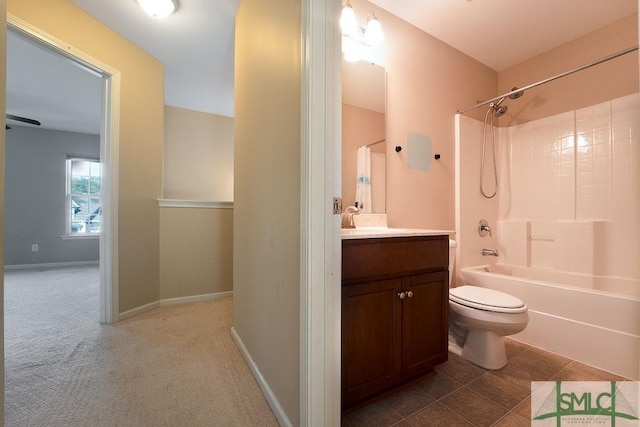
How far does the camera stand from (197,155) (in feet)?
12.1

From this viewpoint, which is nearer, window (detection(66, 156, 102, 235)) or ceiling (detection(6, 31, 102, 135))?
ceiling (detection(6, 31, 102, 135))

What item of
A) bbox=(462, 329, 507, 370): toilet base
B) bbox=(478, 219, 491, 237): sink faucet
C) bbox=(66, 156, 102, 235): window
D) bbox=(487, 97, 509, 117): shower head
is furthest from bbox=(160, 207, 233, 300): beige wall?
bbox=(66, 156, 102, 235): window

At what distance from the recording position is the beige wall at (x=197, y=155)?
352 cm

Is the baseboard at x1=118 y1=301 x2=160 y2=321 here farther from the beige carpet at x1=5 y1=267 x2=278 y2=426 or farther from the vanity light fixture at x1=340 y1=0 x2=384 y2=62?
the vanity light fixture at x1=340 y1=0 x2=384 y2=62

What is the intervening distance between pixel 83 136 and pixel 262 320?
550 cm

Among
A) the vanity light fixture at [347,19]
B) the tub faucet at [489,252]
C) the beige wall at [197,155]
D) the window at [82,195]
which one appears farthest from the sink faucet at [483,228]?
the window at [82,195]

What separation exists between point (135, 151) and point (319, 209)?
2209 millimetres

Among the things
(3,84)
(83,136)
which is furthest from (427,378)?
(83,136)

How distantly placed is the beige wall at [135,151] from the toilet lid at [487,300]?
2609 millimetres

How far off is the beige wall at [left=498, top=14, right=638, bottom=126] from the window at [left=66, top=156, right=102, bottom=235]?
21.1 feet

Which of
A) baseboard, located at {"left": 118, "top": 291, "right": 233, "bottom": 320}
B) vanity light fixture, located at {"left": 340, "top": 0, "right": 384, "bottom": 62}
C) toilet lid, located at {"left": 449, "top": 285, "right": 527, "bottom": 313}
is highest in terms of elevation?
vanity light fixture, located at {"left": 340, "top": 0, "right": 384, "bottom": 62}

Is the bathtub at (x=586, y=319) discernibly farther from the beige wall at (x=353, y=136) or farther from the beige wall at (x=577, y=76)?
the beige wall at (x=577, y=76)

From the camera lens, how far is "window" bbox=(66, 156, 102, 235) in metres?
4.45

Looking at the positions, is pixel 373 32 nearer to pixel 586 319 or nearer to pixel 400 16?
pixel 400 16
